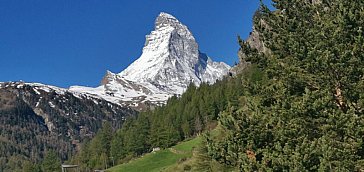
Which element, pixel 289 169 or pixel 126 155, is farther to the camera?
pixel 126 155

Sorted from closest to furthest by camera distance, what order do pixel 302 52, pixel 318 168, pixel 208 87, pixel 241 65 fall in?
1. pixel 318 168
2. pixel 302 52
3. pixel 208 87
4. pixel 241 65

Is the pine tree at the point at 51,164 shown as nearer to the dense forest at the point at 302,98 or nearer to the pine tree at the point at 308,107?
the dense forest at the point at 302,98

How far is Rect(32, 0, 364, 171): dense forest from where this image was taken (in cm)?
2153

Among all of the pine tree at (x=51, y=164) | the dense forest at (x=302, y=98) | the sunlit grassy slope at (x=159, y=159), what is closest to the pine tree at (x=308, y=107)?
the dense forest at (x=302, y=98)

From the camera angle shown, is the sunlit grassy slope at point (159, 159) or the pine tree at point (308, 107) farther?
the sunlit grassy slope at point (159, 159)

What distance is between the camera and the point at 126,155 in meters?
134

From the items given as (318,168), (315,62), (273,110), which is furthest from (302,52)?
(318,168)

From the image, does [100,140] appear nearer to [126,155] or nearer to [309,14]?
[126,155]

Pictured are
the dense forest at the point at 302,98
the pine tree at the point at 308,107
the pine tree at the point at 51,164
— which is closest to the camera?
the pine tree at the point at 308,107

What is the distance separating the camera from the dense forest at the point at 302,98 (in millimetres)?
21531

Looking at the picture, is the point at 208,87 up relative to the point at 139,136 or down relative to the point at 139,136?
up

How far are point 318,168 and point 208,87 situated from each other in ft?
429

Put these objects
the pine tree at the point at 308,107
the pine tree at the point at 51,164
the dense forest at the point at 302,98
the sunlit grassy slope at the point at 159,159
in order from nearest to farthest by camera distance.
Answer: the pine tree at the point at 308,107, the dense forest at the point at 302,98, the sunlit grassy slope at the point at 159,159, the pine tree at the point at 51,164

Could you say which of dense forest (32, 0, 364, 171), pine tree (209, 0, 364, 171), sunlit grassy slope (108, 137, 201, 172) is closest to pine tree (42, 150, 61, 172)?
sunlit grassy slope (108, 137, 201, 172)
